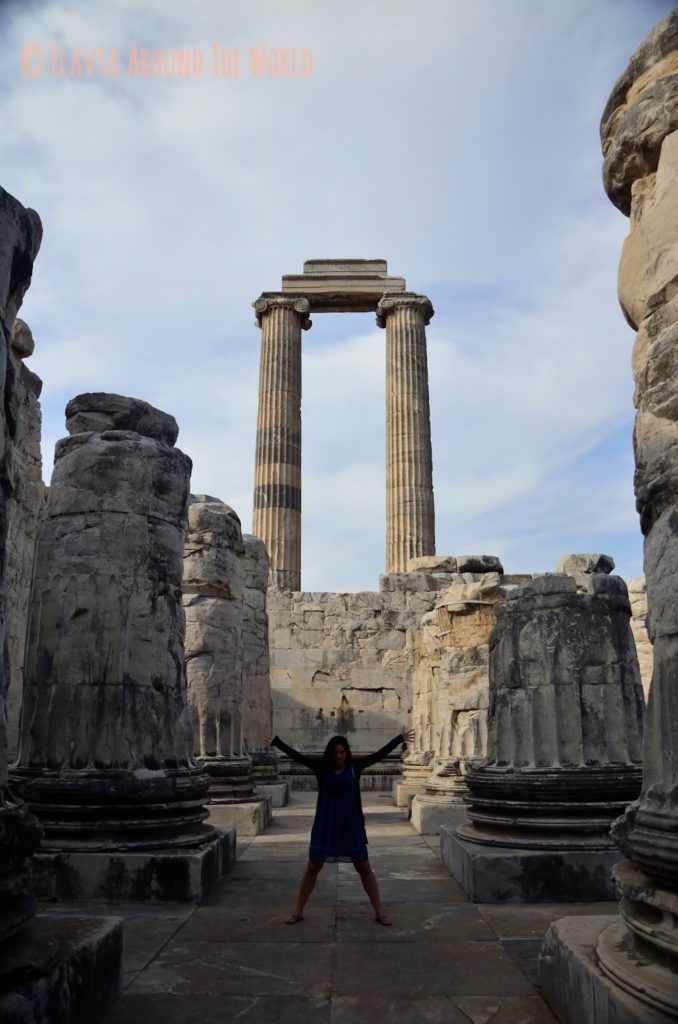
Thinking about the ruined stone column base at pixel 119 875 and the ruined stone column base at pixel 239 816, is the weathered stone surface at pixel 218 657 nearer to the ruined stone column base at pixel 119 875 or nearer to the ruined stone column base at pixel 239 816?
the ruined stone column base at pixel 239 816

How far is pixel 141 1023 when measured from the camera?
3098 mm

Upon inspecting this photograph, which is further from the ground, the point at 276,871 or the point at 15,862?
the point at 15,862

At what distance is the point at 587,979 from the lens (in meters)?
2.77

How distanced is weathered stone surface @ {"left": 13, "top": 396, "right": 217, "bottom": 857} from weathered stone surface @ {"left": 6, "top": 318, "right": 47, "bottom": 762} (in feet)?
10.0

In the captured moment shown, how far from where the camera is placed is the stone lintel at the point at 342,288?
26.5 meters

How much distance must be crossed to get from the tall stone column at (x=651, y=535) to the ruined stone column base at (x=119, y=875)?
253cm

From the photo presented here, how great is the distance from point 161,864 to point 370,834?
4.05 m

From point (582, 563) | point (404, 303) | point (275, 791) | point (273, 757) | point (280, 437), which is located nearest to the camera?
point (275, 791)

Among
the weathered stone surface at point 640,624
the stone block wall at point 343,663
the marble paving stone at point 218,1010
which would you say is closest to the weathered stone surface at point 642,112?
the marble paving stone at point 218,1010

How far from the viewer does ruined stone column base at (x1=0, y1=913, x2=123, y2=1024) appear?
2502 mm

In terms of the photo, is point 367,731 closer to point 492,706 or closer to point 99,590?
point 492,706

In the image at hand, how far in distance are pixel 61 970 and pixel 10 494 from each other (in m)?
1.68

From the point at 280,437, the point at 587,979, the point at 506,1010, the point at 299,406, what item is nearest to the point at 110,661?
the point at 506,1010

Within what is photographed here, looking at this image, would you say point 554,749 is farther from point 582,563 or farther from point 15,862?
point 582,563
